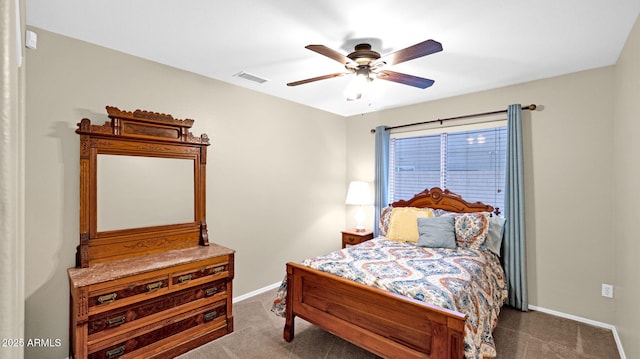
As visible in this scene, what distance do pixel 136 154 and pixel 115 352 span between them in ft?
5.05

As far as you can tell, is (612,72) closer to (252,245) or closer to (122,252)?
(252,245)

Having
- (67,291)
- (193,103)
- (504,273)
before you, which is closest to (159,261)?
(67,291)

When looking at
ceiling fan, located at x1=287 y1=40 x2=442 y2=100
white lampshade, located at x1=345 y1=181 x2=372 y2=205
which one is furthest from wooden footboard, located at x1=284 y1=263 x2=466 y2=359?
white lampshade, located at x1=345 y1=181 x2=372 y2=205

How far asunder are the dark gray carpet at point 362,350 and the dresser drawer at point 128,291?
637mm

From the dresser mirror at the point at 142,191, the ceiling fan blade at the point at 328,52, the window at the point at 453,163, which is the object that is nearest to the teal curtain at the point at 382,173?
the window at the point at 453,163

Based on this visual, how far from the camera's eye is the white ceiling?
1.94 m

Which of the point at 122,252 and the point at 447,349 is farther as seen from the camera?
the point at 122,252

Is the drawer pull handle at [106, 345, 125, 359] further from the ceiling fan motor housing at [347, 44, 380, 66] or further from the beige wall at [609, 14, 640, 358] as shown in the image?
the beige wall at [609, 14, 640, 358]

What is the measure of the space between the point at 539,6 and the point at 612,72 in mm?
1680

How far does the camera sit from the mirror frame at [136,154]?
2373 mm

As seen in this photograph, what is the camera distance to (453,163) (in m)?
3.97

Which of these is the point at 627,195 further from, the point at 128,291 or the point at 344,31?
the point at 128,291

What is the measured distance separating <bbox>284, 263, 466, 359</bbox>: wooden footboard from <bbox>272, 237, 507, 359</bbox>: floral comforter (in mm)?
91

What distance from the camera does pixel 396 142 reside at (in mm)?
4543
